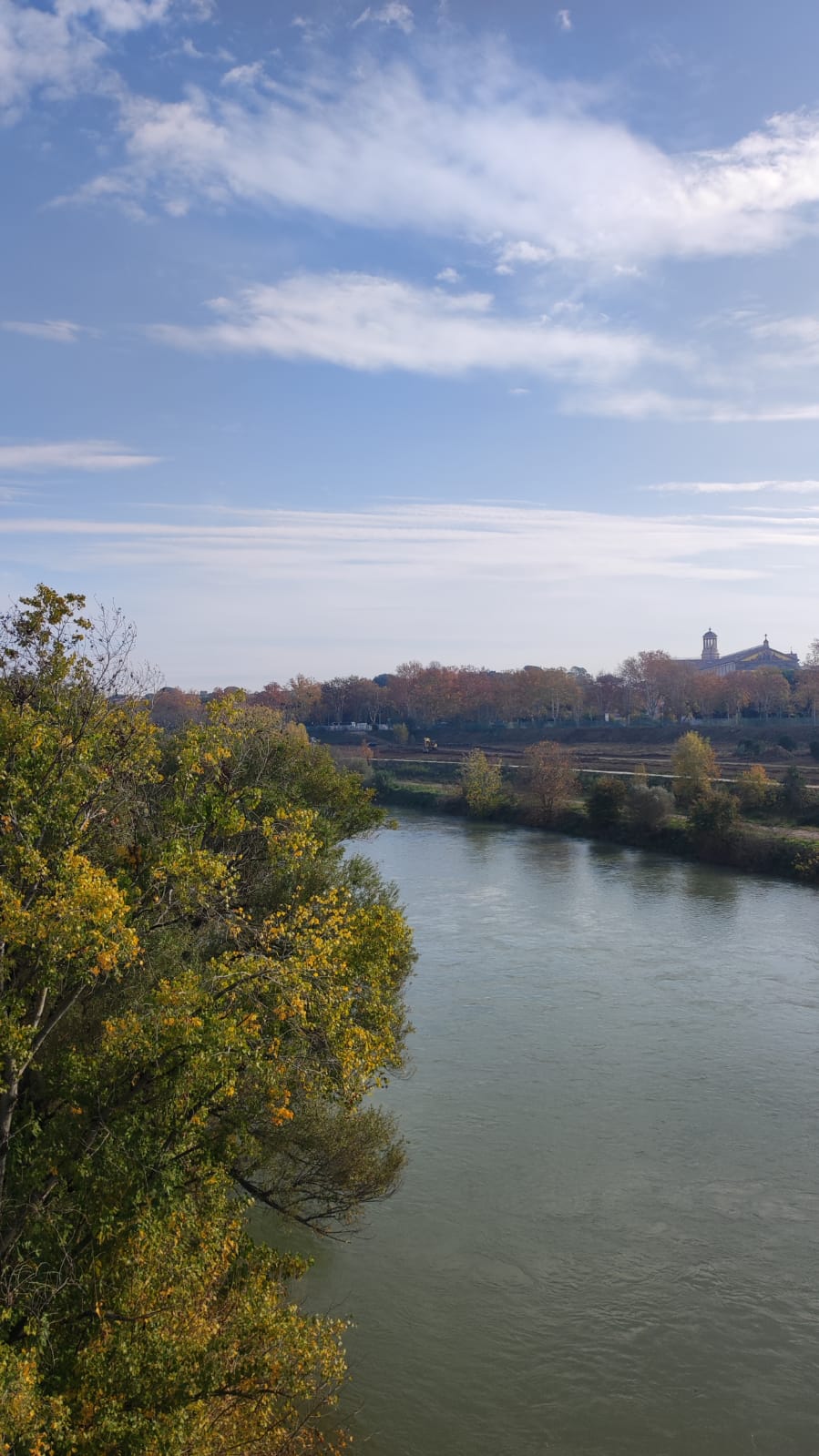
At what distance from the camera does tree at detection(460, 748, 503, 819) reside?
198 feet

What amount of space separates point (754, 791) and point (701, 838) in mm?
5960

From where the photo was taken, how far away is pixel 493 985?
1067 inches

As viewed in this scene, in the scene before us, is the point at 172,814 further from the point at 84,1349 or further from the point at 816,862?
the point at 816,862

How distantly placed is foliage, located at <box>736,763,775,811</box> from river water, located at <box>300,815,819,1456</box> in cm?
2048

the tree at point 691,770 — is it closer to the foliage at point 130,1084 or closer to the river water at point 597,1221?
the river water at point 597,1221

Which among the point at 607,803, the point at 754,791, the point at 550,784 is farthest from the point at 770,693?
the point at 607,803

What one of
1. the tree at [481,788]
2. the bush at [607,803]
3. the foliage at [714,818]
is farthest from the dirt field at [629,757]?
the foliage at [714,818]

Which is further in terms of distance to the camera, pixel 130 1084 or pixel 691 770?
pixel 691 770

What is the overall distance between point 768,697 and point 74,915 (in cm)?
9091

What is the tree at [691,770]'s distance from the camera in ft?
168

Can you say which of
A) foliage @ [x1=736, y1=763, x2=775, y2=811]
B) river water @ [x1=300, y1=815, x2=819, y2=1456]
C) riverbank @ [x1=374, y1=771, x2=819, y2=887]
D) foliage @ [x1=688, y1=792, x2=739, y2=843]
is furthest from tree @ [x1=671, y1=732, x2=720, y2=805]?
river water @ [x1=300, y1=815, x2=819, y2=1456]

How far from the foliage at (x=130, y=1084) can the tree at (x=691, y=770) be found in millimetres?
42427

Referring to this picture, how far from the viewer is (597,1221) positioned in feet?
51.6

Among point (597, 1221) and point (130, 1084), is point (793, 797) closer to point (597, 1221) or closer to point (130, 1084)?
point (597, 1221)
